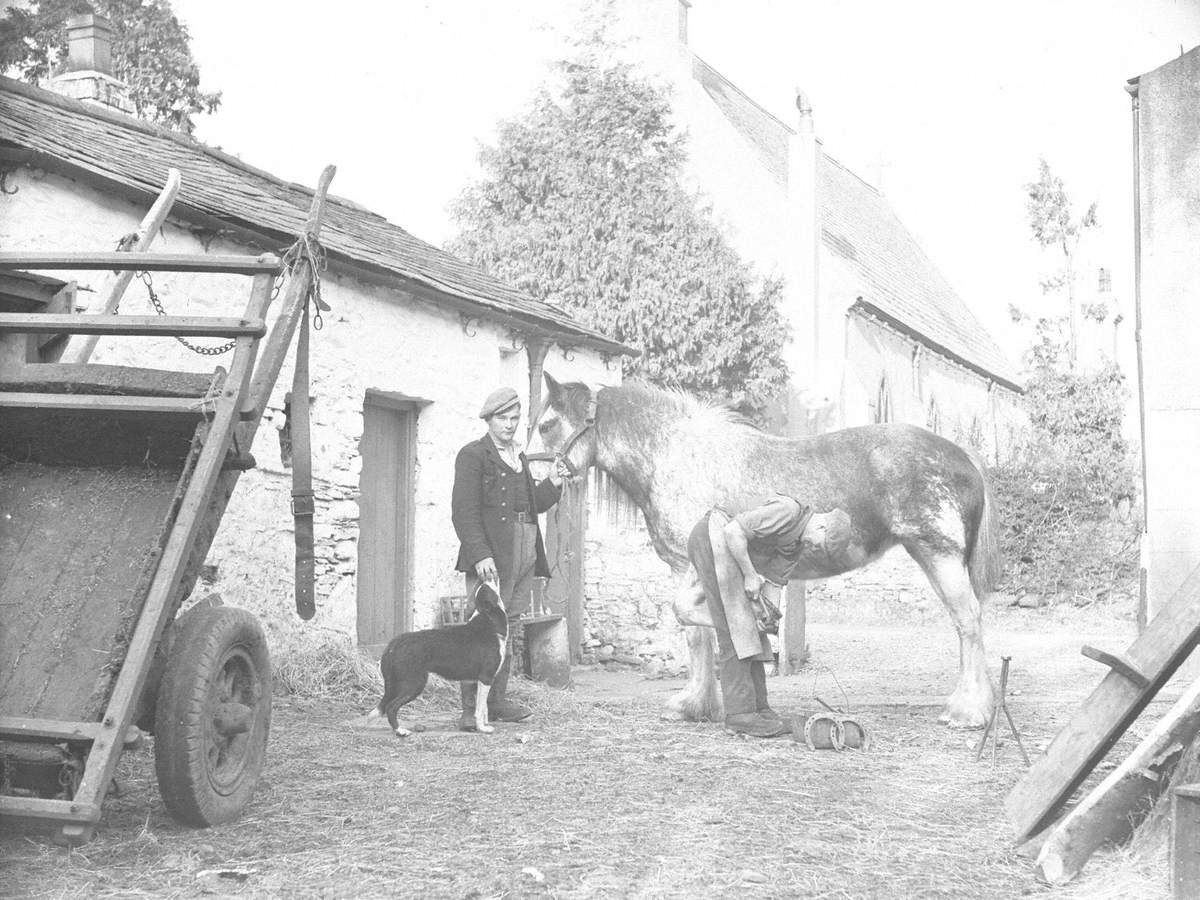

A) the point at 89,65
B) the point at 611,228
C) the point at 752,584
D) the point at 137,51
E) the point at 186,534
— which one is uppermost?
the point at 137,51

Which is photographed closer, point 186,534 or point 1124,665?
point 186,534

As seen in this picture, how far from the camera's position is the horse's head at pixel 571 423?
25.9ft

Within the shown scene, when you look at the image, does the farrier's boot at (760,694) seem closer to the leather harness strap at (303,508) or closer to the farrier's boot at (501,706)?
the farrier's boot at (501,706)

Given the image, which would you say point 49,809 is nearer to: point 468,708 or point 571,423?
point 468,708

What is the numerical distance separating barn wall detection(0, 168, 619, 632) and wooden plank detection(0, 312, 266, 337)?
2673mm

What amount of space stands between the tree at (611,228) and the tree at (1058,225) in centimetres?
693

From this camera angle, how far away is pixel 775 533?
257 inches

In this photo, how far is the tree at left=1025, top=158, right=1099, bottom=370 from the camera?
72.0 feet

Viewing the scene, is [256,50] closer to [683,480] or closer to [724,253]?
[683,480]

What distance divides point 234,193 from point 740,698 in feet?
19.3

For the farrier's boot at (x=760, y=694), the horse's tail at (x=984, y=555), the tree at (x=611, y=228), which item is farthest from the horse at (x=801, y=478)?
the tree at (x=611, y=228)

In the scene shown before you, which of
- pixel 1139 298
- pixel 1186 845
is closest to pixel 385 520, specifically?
pixel 1139 298

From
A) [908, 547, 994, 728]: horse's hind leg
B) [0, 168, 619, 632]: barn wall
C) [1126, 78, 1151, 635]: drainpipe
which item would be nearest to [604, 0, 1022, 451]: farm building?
[0, 168, 619, 632]: barn wall

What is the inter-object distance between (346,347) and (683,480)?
310 cm
